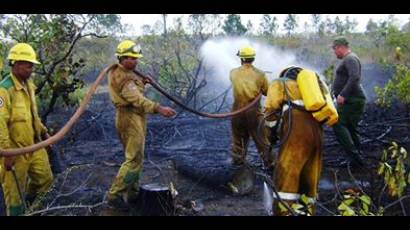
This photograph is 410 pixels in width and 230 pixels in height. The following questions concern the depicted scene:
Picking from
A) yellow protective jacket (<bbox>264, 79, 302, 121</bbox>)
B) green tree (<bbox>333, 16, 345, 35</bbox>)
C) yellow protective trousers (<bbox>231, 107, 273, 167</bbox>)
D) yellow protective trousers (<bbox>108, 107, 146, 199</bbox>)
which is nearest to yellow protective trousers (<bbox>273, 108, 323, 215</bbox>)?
yellow protective jacket (<bbox>264, 79, 302, 121</bbox>)

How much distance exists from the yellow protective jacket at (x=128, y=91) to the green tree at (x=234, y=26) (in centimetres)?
1010

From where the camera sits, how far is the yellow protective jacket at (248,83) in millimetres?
6602

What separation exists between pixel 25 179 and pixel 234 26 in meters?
12.1

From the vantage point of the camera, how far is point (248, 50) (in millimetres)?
6672

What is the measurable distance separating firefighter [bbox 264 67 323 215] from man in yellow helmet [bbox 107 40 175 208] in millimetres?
1404

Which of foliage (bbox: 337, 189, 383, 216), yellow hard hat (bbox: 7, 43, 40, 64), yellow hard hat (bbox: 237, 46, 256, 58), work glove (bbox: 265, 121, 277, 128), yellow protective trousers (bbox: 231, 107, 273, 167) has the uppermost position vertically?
yellow hard hat (bbox: 7, 43, 40, 64)

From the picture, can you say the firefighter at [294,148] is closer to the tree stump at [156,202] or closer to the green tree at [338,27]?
the tree stump at [156,202]

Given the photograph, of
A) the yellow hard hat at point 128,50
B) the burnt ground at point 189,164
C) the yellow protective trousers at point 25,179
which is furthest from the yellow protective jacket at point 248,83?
the yellow protective trousers at point 25,179

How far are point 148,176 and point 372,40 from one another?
13.3 m

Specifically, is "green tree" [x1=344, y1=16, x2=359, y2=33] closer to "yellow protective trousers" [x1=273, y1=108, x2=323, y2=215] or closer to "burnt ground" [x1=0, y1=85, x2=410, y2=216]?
"burnt ground" [x1=0, y1=85, x2=410, y2=216]

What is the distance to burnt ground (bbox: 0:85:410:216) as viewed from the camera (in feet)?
17.8
